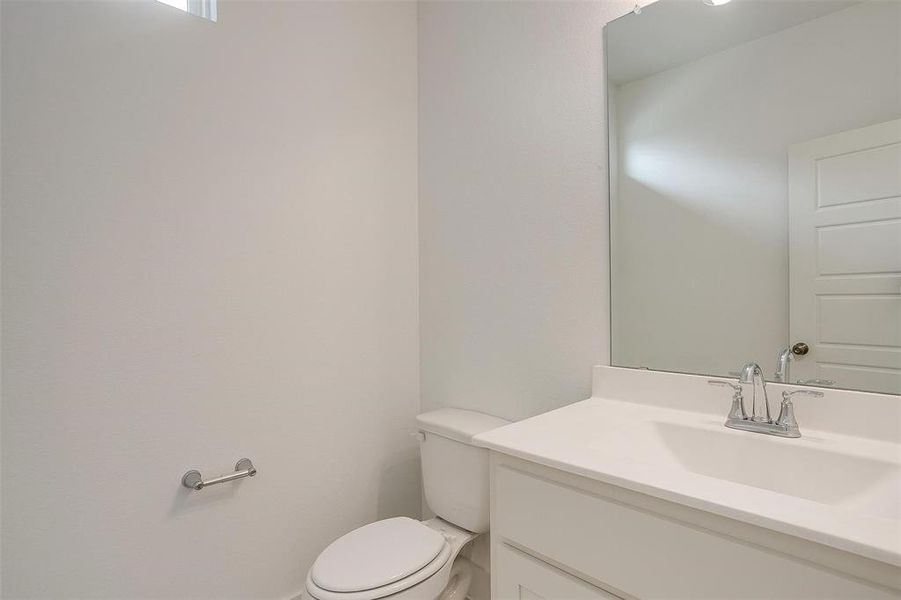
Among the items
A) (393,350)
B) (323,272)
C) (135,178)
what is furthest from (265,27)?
(393,350)

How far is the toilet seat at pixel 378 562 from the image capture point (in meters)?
1.14

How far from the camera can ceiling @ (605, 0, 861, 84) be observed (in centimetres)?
103

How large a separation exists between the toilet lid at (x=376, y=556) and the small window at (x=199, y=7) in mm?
1649

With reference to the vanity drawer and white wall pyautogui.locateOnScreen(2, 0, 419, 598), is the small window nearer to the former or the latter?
white wall pyautogui.locateOnScreen(2, 0, 419, 598)

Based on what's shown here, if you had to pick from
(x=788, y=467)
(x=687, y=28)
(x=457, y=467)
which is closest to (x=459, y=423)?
(x=457, y=467)

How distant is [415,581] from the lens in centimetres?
119

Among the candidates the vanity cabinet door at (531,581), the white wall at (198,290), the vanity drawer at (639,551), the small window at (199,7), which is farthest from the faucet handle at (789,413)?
the small window at (199,7)

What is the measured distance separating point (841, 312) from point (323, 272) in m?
1.47

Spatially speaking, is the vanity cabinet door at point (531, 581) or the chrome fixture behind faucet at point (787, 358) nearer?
the vanity cabinet door at point (531, 581)

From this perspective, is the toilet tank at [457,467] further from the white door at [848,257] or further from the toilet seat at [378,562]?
the white door at [848,257]

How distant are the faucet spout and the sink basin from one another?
0.27 feet

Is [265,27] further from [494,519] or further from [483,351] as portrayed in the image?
[494,519]

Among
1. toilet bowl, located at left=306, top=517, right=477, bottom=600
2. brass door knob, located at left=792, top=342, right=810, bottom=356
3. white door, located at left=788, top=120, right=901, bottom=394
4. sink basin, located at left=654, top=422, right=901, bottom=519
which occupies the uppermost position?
white door, located at left=788, top=120, right=901, bottom=394

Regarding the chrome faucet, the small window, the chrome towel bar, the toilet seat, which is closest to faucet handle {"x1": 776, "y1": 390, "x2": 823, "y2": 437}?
the chrome faucet
